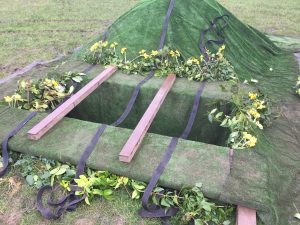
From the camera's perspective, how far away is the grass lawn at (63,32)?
79.7 inches

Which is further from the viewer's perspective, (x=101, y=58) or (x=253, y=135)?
(x=101, y=58)

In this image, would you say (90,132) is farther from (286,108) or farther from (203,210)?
(286,108)

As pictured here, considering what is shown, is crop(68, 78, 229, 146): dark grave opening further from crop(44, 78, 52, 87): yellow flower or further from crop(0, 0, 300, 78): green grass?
crop(0, 0, 300, 78): green grass

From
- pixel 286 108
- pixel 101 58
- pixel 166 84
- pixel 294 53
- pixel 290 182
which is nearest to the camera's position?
pixel 290 182

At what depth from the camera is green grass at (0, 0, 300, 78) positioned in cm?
589

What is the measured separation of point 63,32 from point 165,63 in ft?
13.8

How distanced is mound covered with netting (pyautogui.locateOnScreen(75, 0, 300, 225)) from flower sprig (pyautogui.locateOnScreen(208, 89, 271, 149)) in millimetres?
122

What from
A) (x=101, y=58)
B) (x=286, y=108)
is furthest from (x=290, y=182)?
(x=101, y=58)

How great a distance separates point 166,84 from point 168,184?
4.88ft

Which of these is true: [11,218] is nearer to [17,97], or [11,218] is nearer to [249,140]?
[17,97]

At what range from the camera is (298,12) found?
9047mm

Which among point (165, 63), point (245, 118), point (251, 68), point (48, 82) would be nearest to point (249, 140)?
point (245, 118)

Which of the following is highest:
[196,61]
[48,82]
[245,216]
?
[196,61]

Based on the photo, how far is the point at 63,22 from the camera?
311 inches
